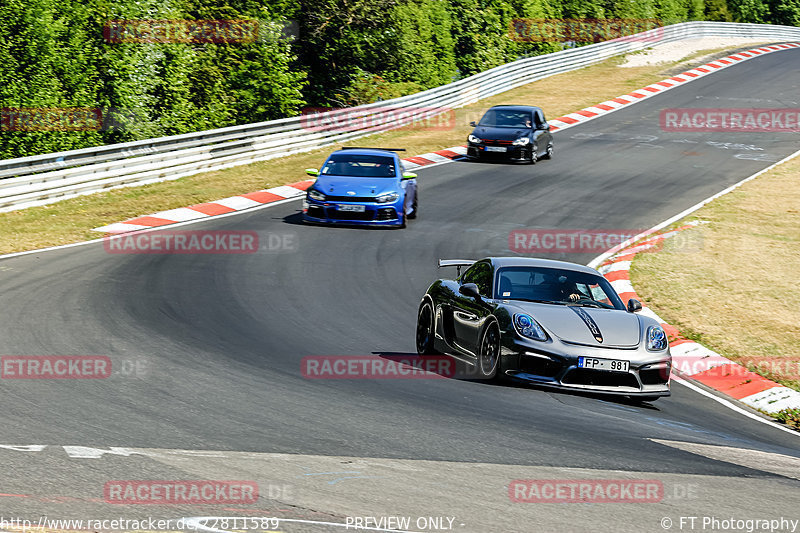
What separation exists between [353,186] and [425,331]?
8752mm

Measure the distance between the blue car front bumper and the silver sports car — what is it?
27.9ft

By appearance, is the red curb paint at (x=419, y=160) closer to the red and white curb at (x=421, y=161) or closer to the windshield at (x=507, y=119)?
the red and white curb at (x=421, y=161)

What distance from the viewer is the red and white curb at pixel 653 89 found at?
37.2 m

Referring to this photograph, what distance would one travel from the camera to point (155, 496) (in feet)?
19.8

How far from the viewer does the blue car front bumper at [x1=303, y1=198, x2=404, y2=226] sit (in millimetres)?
19969

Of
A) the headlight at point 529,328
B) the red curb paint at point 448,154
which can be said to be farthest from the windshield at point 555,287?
the red curb paint at point 448,154

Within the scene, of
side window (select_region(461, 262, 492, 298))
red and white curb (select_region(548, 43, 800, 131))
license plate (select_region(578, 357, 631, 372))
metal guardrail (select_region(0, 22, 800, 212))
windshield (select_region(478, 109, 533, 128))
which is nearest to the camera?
license plate (select_region(578, 357, 631, 372))

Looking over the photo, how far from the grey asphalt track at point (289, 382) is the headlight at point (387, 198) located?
2.11 feet

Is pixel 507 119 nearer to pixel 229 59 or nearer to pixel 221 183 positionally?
pixel 221 183

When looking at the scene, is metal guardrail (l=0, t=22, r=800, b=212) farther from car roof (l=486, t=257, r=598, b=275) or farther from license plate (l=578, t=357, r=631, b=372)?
license plate (l=578, t=357, r=631, b=372)

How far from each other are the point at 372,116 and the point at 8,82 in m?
11.3

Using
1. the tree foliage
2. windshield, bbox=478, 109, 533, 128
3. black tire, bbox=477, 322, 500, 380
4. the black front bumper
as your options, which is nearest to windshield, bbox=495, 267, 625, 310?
black tire, bbox=477, 322, 500, 380

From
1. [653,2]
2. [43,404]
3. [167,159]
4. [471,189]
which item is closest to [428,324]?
[43,404]

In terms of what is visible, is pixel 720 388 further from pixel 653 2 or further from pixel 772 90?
pixel 653 2
